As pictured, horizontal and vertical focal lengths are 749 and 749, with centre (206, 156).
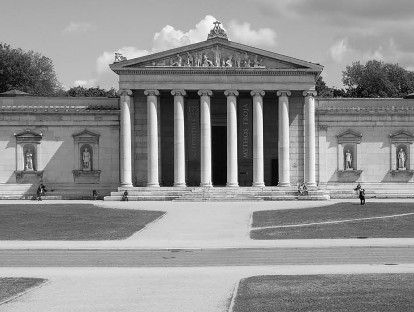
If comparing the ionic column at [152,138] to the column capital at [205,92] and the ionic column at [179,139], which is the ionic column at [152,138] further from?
the column capital at [205,92]

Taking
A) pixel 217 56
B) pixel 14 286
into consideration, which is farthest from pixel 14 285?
pixel 217 56

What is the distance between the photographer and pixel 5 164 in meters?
91.0

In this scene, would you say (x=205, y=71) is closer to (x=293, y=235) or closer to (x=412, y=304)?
(x=293, y=235)

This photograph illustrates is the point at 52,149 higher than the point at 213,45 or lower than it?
lower

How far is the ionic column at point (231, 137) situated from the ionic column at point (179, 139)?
521 cm

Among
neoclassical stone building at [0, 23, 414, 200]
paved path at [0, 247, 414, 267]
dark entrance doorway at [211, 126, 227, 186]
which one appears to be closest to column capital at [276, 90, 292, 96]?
neoclassical stone building at [0, 23, 414, 200]

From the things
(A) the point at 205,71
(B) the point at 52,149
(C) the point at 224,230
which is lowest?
(C) the point at 224,230

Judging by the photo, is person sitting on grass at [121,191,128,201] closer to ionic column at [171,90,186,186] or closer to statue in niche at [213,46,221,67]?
ionic column at [171,90,186,186]

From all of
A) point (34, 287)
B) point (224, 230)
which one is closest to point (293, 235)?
point (224, 230)

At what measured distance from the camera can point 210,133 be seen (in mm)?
86875

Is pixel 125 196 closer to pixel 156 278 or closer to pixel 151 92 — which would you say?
pixel 151 92

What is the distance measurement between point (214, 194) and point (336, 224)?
32.0 meters

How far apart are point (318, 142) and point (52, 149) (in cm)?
3256

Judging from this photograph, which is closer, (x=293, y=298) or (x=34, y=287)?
(x=293, y=298)
